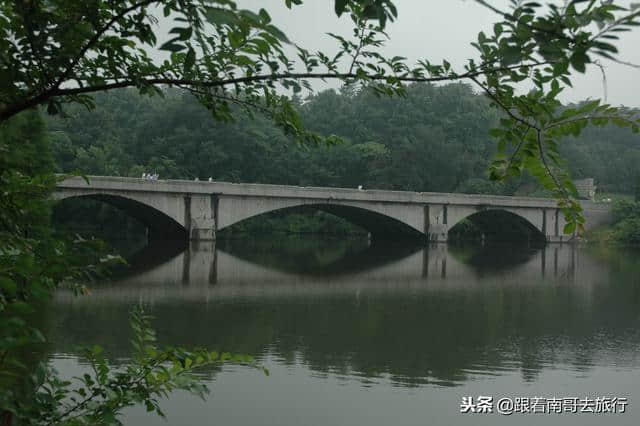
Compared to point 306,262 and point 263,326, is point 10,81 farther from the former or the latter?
point 306,262

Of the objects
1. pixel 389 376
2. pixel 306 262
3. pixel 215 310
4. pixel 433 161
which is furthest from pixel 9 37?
pixel 433 161

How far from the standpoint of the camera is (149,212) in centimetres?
3491

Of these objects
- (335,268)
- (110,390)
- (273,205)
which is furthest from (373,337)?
(273,205)

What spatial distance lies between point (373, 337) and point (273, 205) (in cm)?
2494

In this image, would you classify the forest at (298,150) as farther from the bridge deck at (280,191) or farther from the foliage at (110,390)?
the foliage at (110,390)

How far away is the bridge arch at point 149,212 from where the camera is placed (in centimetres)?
3159

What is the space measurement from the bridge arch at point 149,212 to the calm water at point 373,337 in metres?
7.95

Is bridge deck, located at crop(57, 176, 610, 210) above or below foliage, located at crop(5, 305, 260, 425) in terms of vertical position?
above

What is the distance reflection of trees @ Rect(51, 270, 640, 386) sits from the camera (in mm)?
10719

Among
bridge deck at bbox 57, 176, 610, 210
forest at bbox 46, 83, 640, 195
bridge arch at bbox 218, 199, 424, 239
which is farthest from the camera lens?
forest at bbox 46, 83, 640, 195

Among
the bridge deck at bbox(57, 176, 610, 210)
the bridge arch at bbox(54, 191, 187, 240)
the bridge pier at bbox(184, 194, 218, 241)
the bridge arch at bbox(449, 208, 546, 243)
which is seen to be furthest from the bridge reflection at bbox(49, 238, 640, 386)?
the bridge arch at bbox(449, 208, 546, 243)

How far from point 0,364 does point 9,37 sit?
141 centimetres

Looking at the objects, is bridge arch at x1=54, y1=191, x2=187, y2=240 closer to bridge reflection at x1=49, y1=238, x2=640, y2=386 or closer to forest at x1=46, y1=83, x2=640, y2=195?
forest at x1=46, y1=83, x2=640, y2=195

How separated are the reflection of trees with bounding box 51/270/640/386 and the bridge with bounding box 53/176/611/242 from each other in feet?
47.5
